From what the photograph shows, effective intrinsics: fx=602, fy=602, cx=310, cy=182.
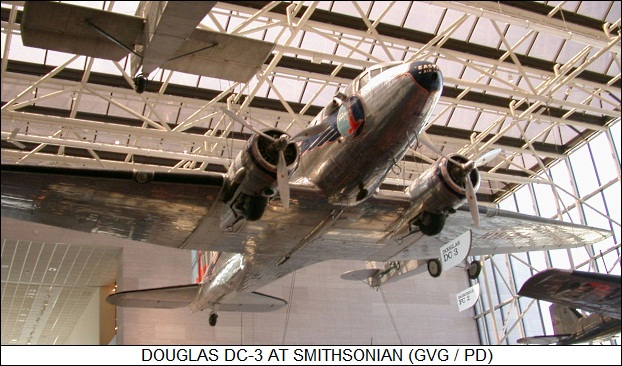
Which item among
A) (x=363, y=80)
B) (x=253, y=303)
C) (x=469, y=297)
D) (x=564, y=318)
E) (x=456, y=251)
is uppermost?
(x=363, y=80)

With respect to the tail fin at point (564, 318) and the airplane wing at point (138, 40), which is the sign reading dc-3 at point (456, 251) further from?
the airplane wing at point (138, 40)

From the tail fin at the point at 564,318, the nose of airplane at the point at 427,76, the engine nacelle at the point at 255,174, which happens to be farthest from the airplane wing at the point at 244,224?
the tail fin at the point at 564,318

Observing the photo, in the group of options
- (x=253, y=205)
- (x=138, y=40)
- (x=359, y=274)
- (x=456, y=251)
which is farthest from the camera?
(x=359, y=274)

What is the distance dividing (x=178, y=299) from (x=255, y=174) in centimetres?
607

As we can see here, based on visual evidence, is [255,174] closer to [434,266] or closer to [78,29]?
[78,29]

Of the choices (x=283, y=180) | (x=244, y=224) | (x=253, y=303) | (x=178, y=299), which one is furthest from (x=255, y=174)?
(x=253, y=303)

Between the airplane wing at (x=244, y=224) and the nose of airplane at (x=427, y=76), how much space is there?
2.39 m

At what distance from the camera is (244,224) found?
9664mm

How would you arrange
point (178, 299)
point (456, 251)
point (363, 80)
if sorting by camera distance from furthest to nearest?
point (178, 299), point (363, 80), point (456, 251)

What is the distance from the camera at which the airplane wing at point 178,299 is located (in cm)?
1242

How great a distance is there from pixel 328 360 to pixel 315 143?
367 cm

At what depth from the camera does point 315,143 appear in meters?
9.80

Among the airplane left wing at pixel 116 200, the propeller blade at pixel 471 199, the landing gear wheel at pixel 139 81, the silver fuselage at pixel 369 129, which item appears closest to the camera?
the landing gear wheel at pixel 139 81

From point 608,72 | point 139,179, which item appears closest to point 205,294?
point 139,179
